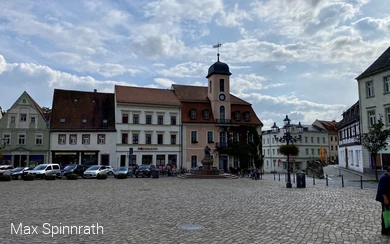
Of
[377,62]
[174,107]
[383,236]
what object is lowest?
[383,236]

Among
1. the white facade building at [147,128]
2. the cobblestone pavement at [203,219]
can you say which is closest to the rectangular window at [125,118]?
the white facade building at [147,128]

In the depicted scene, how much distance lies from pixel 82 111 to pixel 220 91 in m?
22.1

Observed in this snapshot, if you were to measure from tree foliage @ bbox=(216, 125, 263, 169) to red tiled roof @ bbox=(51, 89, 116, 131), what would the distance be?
18.2 metres

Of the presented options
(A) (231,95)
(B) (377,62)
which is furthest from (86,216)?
(A) (231,95)

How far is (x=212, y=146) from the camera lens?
49906mm

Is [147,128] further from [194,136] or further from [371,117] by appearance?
[371,117]

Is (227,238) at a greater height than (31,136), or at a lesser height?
lesser

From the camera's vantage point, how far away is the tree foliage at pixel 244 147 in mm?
48594

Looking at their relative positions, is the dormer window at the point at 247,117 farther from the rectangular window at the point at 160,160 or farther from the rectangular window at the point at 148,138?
the rectangular window at the point at 148,138

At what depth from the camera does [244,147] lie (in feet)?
160

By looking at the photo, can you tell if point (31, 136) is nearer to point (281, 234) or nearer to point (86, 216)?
point (86, 216)

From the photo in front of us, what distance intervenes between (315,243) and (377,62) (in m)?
35.4

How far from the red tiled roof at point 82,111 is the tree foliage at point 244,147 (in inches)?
715

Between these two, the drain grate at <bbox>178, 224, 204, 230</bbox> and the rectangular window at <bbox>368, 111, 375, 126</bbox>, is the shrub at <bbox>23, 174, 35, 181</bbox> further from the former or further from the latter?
the rectangular window at <bbox>368, 111, 375, 126</bbox>
